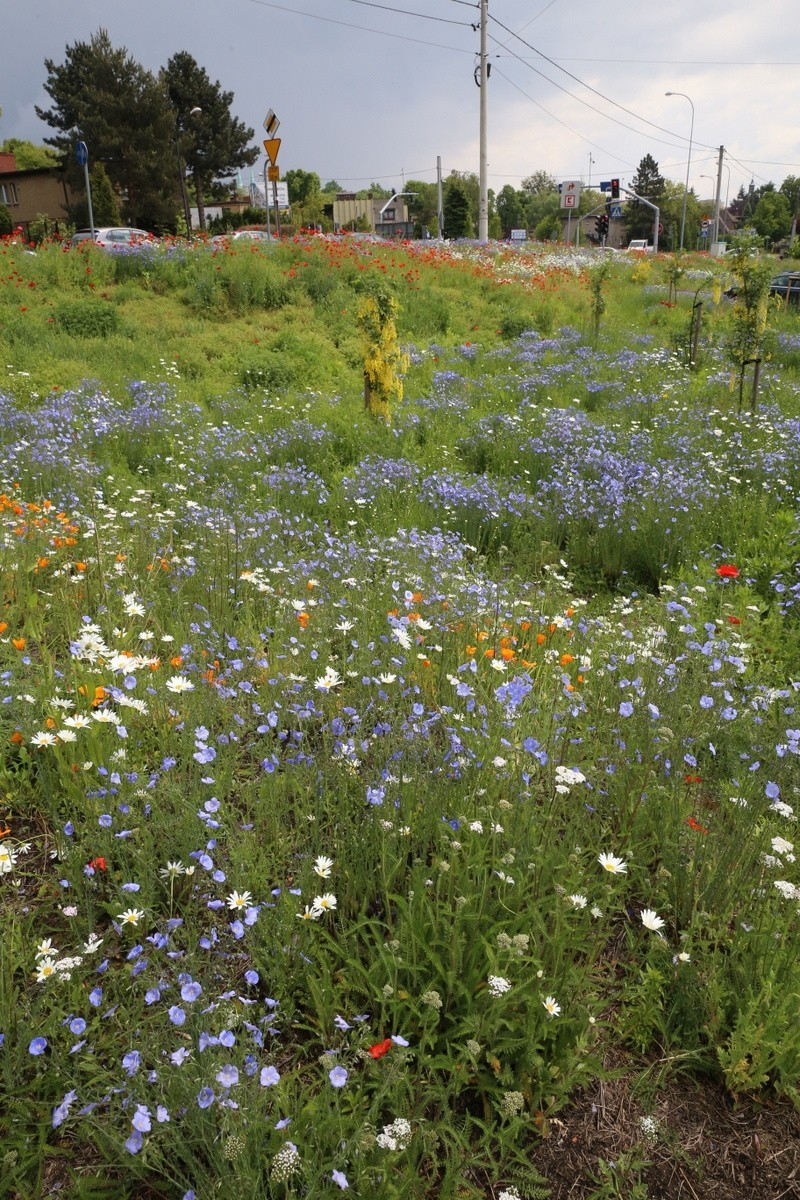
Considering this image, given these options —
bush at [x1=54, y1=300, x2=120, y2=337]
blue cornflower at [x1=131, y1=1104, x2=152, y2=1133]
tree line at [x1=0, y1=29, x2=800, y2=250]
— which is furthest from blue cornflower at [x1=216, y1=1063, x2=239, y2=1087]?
tree line at [x1=0, y1=29, x2=800, y2=250]

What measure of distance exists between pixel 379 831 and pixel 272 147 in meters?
17.3

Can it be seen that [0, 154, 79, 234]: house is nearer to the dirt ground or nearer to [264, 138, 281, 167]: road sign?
[264, 138, 281, 167]: road sign

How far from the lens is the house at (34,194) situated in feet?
165

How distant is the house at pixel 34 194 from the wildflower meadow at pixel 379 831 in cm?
5419

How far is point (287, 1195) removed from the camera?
1587 mm

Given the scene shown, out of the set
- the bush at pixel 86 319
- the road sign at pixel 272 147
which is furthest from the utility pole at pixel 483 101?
the bush at pixel 86 319

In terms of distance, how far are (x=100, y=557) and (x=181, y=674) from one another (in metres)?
1.36

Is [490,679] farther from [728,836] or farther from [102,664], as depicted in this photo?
[102,664]

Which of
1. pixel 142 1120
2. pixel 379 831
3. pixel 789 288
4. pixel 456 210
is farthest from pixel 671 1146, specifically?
pixel 456 210

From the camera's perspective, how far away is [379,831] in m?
2.51

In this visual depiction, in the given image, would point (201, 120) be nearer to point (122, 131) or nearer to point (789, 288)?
point (122, 131)

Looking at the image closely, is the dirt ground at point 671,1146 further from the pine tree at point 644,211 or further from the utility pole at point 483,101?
the pine tree at point 644,211

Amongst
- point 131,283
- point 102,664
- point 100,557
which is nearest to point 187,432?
point 100,557

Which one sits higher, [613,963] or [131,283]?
[131,283]
